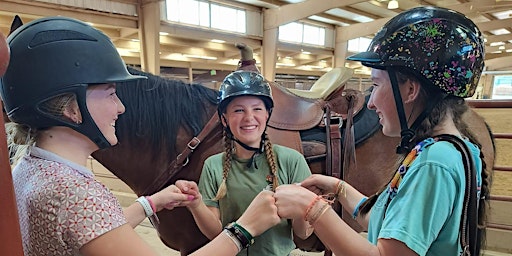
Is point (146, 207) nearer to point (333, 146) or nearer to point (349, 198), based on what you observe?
point (349, 198)

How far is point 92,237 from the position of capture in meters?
0.64

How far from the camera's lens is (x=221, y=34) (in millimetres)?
7867

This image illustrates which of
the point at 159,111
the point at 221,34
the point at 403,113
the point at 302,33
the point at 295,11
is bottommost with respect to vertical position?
the point at 159,111

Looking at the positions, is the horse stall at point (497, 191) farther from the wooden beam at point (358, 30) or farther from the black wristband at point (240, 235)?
the wooden beam at point (358, 30)

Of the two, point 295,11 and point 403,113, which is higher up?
point 295,11

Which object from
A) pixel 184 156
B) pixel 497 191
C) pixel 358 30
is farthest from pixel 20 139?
pixel 358 30

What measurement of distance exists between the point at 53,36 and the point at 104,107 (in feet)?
0.65

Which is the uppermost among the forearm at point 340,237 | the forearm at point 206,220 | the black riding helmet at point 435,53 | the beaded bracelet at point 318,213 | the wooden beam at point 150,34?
the wooden beam at point 150,34

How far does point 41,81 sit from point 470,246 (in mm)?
1029

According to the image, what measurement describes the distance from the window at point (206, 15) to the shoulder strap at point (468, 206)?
6.71 metres

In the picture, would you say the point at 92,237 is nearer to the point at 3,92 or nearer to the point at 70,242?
the point at 70,242

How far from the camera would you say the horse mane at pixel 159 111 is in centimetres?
171

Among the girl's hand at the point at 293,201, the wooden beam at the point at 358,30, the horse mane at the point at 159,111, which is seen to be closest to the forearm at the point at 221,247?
the girl's hand at the point at 293,201

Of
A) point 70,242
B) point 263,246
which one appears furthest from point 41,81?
point 263,246
